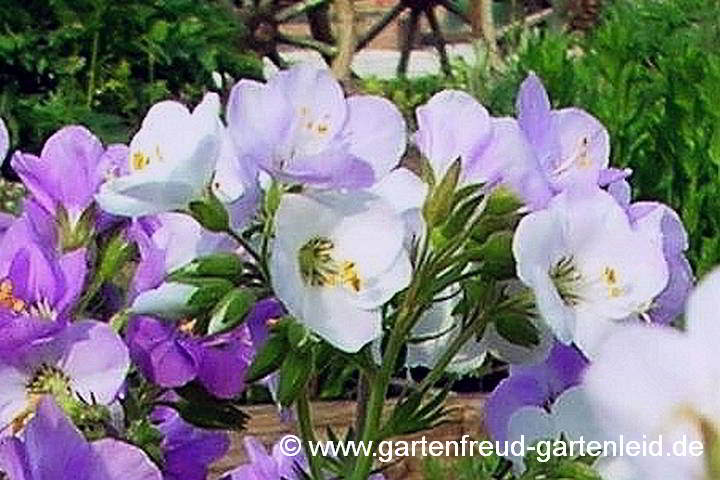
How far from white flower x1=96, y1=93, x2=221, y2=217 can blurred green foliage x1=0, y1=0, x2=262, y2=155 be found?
8.53ft

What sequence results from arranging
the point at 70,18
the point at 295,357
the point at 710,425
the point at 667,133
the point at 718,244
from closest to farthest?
the point at 710,425, the point at 295,357, the point at 718,244, the point at 667,133, the point at 70,18

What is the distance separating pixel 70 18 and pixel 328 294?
9.47 feet

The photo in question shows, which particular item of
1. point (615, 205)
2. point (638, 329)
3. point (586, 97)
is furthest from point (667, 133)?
point (638, 329)

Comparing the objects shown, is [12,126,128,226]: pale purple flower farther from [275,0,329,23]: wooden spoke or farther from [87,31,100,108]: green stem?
[275,0,329,23]: wooden spoke

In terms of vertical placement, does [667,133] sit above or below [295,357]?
below

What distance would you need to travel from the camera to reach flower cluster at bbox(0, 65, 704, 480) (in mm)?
800

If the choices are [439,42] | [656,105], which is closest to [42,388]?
[656,105]

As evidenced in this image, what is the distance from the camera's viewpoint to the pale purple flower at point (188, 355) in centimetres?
84

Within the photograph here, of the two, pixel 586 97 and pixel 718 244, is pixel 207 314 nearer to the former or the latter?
pixel 718 244

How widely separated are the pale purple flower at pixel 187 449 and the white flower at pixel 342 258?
12 cm

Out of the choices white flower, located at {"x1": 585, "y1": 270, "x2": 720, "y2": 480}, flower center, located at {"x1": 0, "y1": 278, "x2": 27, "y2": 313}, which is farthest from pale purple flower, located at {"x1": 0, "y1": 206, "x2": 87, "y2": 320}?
white flower, located at {"x1": 585, "y1": 270, "x2": 720, "y2": 480}

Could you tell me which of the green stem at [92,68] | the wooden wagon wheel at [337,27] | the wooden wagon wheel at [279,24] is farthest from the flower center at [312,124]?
the wooden wagon wheel at [279,24]

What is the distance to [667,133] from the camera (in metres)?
2.78

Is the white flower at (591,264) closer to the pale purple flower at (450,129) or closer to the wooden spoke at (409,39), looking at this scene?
the pale purple flower at (450,129)
